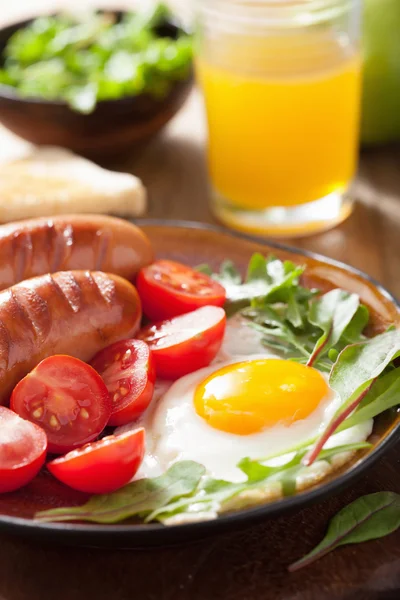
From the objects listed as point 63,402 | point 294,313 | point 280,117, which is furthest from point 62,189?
point 63,402

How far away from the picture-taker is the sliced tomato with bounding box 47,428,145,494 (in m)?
2.07

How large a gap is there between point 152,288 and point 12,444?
76 centimetres

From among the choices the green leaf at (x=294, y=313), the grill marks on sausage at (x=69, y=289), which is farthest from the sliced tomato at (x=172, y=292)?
the grill marks on sausage at (x=69, y=289)

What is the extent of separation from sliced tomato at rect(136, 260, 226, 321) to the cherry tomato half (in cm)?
67

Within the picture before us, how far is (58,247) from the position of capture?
2.67 meters

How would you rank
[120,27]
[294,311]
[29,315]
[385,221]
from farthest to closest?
[120,27], [385,221], [294,311], [29,315]

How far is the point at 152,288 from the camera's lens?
2.71m

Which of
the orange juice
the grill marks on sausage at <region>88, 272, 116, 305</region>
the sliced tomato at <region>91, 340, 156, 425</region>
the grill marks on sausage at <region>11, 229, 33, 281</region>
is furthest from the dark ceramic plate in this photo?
the orange juice

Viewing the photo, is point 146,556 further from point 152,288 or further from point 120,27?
point 120,27

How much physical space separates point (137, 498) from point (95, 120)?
239 cm

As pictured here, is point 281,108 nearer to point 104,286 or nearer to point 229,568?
point 104,286

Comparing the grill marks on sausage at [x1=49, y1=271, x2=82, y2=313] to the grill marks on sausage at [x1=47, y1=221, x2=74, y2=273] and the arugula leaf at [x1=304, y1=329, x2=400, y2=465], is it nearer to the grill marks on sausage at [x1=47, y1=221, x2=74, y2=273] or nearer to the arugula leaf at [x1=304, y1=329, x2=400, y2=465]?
the grill marks on sausage at [x1=47, y1=221, x2=74, y2=273]

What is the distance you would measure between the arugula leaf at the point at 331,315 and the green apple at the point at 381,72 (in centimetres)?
185

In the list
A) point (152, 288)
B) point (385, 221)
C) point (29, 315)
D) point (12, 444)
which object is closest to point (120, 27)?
point (385, 221)
